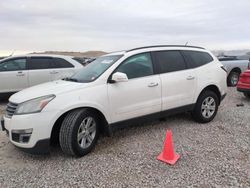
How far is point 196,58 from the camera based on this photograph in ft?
18.3

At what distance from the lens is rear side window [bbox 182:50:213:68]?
214 inches

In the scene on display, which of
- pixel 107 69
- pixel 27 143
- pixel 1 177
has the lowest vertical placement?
pixel 1 177

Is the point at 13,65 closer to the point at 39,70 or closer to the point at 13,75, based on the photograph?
the point at 13,75

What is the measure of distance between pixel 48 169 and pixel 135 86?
1930 mm

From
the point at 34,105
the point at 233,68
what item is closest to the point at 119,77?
the point at 34,105

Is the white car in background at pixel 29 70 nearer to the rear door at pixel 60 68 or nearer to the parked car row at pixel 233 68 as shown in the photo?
the rear door at pixel 60 68

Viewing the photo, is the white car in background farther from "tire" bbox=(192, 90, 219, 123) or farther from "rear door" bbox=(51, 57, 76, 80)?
"tire" bbox=(192, 90, 219, 123)

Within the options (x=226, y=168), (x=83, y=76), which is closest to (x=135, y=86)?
(x=83, y=76)

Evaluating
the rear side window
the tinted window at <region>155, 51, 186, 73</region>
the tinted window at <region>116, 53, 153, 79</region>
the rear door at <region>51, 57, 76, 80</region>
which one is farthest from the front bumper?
the rear door at <region>51, 57, 76, 80</region>

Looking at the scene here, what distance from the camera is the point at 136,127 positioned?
5.37 metres

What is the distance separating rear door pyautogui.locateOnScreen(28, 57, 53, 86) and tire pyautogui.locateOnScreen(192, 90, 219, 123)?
5147mm

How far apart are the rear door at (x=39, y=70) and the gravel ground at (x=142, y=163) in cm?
378

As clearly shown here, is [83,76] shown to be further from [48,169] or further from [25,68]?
[25,68]

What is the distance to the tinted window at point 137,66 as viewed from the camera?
178 inches
